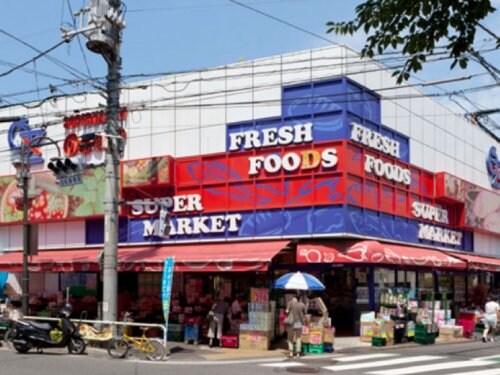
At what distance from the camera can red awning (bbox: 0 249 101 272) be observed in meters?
23.7

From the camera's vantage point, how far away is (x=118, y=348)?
671 inches

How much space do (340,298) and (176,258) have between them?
18.0ft

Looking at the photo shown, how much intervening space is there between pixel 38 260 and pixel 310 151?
11111 millimetres

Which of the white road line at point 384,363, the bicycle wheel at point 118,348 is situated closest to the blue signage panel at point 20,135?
the bicycle wheel at point 118,348

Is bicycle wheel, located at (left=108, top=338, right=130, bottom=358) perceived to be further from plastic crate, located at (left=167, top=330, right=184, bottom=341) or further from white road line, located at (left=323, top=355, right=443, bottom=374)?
white road line, located at (left=323, top=355, right=443, bottom=374)

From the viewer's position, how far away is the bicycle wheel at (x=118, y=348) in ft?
55.5

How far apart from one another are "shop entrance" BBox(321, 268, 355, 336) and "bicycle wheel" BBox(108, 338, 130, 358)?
7.76m

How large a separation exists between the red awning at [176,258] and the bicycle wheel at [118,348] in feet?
13.1

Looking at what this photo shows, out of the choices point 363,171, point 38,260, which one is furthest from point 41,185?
point 363,171

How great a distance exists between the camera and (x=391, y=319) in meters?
20.7

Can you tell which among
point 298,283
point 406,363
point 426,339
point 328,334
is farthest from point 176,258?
point 406,363

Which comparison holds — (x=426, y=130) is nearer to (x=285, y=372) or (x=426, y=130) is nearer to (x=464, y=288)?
(x=464, y=288)

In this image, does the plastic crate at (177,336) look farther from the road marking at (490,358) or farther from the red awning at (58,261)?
the road marking at (490,358)

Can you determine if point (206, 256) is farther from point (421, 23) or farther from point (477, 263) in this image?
point (421, 23)
